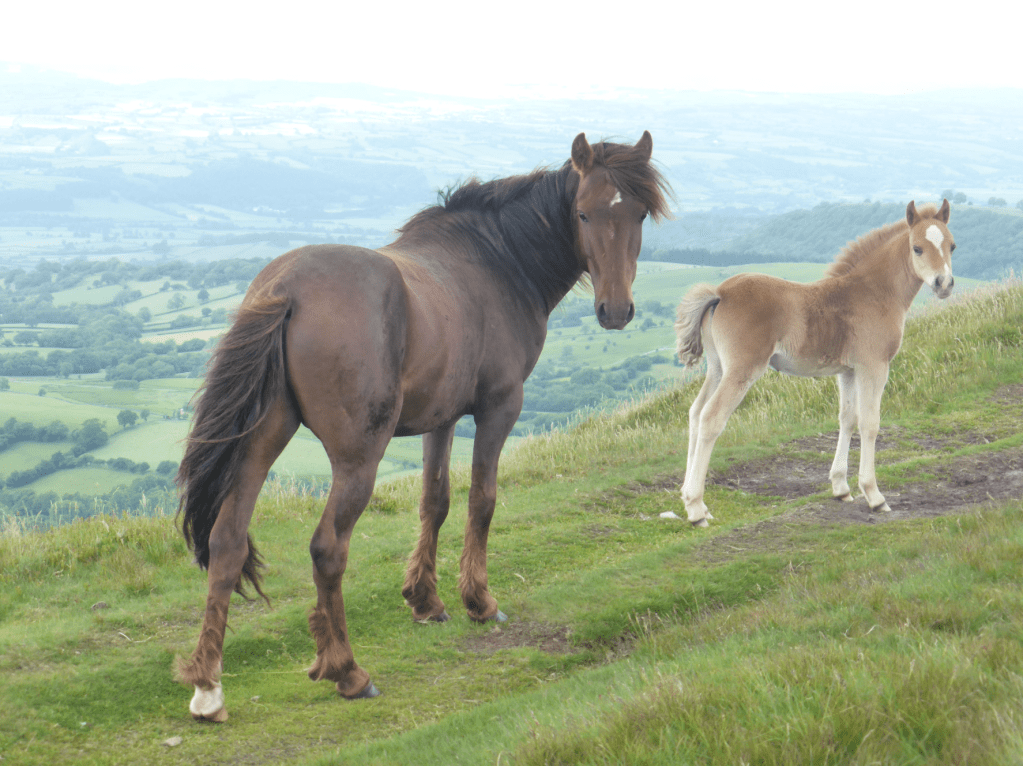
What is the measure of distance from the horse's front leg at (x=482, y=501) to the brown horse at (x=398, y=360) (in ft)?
0.04

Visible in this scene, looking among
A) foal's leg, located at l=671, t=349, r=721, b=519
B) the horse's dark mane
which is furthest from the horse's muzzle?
foal's leg, located at l=671, t=349, r=721, b=519

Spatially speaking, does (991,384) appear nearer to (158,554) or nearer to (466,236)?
(466,236)

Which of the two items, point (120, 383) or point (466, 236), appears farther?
point (120, 383)

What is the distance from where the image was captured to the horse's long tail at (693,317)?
8398 millimetres

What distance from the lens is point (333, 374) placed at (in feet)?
15.1

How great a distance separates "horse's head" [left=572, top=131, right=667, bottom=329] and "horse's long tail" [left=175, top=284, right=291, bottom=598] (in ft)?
7.90

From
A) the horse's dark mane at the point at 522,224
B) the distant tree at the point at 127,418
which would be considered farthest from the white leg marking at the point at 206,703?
the distant tree at the point at 127,418

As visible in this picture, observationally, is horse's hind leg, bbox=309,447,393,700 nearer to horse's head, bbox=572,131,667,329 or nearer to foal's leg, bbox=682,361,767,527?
horse's head, bbox=572,131,667,329

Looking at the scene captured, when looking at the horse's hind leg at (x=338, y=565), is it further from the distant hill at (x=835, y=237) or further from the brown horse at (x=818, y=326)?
the distant hill at (x=835, y=237)

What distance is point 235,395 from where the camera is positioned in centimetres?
458

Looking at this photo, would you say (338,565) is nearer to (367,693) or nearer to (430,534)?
(367,693)

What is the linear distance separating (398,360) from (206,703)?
2.27 metres

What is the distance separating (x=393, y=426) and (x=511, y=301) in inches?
68.7

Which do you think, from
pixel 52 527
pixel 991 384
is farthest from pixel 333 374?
pixel 991 384
